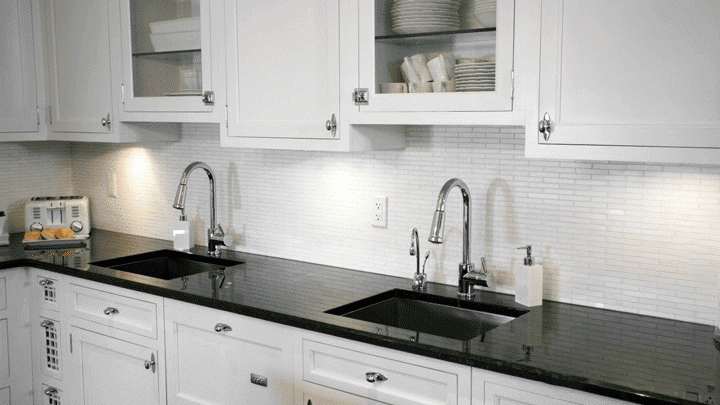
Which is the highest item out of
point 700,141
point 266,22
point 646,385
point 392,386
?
point 266,22

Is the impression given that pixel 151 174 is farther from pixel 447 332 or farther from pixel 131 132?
pixel 447 332

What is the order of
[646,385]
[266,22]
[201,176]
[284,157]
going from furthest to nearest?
[201,176], [284,157], [266,22], [646,385]

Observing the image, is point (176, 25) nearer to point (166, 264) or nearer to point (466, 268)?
point (166, 264)

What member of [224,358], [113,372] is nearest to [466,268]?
[224,358]

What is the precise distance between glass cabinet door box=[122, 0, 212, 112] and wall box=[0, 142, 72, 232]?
1.01 m

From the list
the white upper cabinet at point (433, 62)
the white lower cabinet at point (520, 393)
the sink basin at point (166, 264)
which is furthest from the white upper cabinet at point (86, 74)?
the white lower cabinet at point (520, 393)

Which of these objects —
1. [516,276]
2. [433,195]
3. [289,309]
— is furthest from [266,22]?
[516,276]

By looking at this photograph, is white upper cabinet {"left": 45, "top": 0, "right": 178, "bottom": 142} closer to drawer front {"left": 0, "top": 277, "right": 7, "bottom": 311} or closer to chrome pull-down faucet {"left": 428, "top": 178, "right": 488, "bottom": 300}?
drawer front {"left": 0, "top": 277, "right": 7, "bottom": 311}

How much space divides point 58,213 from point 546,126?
2.63 meters

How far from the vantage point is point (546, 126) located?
6.58 ft

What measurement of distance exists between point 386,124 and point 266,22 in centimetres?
62

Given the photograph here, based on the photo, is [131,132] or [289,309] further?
[131,132]

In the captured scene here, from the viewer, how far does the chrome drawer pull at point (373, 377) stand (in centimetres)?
209

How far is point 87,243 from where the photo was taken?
358cm
